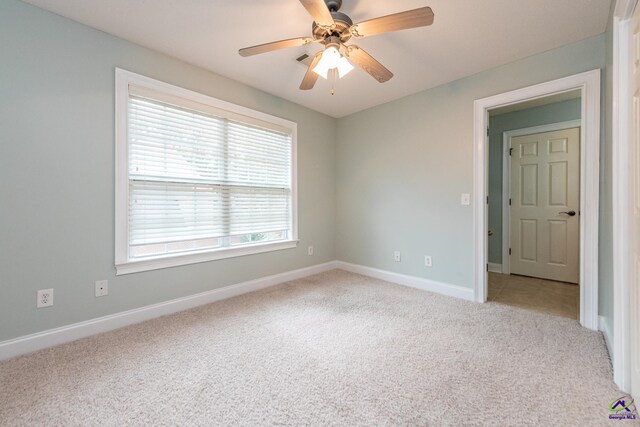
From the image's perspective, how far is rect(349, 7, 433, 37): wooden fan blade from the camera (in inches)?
54.6

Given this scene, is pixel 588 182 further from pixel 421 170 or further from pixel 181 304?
pixel 181 304

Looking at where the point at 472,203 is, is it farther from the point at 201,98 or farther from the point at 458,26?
the point at 201,98

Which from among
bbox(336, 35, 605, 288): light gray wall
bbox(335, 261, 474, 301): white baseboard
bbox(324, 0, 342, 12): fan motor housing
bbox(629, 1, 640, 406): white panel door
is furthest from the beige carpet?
bbox(324, 0, 342, 12): fan motor housing

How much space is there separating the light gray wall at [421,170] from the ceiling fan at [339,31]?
51.4 inches

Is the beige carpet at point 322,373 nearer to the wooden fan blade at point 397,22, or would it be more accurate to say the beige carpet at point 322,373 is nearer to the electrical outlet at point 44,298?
the electrical outlet at point 44,298

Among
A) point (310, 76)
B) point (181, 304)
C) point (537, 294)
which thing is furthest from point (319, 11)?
point (537, 294)

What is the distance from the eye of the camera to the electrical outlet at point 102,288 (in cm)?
208

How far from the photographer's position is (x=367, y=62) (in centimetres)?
188

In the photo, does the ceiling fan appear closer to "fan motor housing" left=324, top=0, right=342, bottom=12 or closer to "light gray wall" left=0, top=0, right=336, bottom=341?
"fan motor housing" left=324, top=0, right=342, bottom=12

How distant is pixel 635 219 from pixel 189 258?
122 inches

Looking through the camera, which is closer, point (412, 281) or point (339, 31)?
point (339, 31)

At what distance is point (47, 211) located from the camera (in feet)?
6.13

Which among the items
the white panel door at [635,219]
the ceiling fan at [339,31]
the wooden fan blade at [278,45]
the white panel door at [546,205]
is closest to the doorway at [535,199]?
the white panel door at [546,205]

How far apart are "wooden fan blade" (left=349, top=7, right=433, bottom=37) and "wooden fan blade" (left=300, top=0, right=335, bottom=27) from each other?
0.19 m
